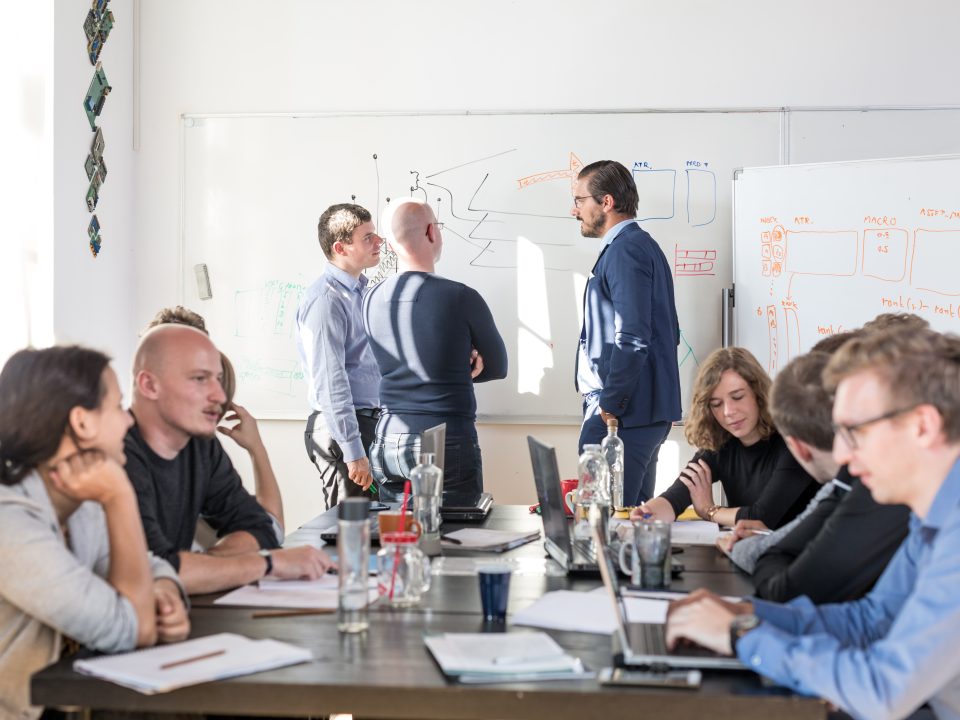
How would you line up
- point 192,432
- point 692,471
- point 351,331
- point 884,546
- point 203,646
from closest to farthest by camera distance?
point 203,646
point 884,546
point 192,432
point 692,471
point 351,331

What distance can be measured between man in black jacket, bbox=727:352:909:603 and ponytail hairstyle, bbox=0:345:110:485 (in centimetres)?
121

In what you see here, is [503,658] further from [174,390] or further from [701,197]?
[701,197]

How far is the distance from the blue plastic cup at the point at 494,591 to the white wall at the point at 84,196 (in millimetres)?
2561

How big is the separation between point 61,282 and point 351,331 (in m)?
1.17

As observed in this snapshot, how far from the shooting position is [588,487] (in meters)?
2.54

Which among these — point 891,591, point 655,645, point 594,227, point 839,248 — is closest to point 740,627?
point 655,645

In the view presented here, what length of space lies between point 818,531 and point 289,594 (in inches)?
39.8

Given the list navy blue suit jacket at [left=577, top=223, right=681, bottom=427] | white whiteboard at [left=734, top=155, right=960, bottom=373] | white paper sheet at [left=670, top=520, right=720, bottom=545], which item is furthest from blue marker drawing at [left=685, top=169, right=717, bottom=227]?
white paper sheet at [left=670, top=520, right=720, bottom=545]

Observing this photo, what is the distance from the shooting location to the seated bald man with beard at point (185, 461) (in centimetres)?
203

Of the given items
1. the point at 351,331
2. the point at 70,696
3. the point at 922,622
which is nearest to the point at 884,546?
the point at 922,622

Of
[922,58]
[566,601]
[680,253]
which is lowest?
[566,601]

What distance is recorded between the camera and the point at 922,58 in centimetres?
429

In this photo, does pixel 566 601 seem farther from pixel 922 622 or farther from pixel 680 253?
pixel 680 253

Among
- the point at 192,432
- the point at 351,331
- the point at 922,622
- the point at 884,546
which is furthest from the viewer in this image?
the point at 351,331
